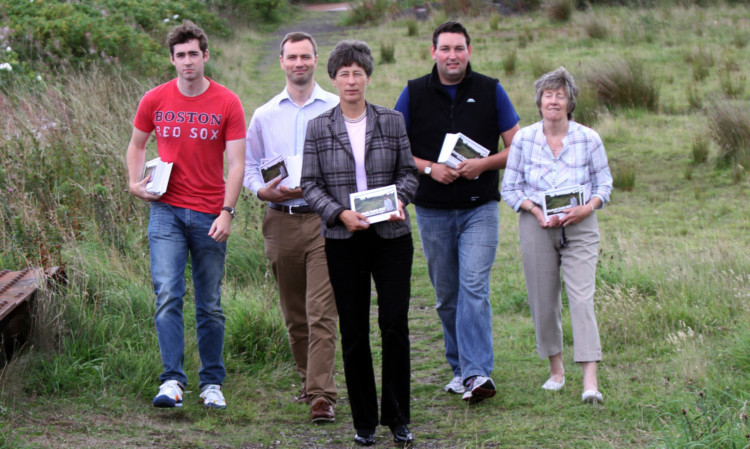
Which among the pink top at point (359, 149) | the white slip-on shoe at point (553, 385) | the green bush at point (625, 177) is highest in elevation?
the pink top at point (359, 149)

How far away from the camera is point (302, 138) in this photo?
5250 millimetres

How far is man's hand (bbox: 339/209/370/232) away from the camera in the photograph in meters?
4.39

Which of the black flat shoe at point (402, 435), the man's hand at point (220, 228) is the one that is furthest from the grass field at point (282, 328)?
the man's hand at point (220, 228)

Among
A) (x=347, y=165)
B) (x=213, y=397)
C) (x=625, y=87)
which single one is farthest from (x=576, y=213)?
(x=625, y=87)

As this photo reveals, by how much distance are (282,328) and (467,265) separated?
151 centimetres

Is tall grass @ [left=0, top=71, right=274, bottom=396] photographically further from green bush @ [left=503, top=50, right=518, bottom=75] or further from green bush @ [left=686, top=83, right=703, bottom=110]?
green bush @ [left=503, top=50, right=518, bottom=75]

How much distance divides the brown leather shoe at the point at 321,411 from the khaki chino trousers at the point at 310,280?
0.05 metres

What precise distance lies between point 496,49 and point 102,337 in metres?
16.6

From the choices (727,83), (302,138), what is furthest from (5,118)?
(727,83)

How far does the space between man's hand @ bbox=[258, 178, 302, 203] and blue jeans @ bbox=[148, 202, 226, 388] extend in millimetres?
307

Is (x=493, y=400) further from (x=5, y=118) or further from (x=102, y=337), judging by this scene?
(x=5, y=118)

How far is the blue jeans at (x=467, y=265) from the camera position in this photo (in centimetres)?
529

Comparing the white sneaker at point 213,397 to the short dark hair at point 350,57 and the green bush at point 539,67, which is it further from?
the green bush at point 539,67

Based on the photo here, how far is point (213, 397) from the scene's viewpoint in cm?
521
